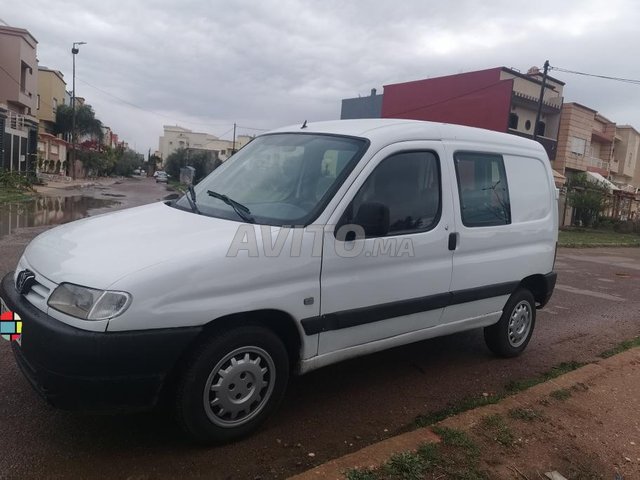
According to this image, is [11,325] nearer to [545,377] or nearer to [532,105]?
[545,377]

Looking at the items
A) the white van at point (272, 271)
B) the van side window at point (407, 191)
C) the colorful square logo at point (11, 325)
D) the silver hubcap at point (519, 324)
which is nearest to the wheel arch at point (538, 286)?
the silver hubcap at point (519, 324)

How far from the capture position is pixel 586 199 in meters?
27.2

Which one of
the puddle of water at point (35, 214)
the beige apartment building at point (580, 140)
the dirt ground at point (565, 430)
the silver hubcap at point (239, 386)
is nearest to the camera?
the silver hubcap at point (239, 386)

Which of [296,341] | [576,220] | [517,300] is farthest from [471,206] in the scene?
[576,220]

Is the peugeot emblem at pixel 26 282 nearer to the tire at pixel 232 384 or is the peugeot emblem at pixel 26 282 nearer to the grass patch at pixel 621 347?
the tire at pixel 232 384

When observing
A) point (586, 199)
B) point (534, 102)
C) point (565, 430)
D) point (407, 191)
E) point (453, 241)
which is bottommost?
point (565, 430)

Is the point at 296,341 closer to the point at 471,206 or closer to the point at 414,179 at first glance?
the point at 414,179

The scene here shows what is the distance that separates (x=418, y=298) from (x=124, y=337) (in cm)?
209

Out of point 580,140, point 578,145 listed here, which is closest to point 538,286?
point 578,145

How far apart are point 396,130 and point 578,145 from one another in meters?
42.5

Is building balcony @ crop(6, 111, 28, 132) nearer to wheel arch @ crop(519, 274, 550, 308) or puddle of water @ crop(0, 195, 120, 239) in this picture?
puddle of water @ crop(0, 195, 120, 239)

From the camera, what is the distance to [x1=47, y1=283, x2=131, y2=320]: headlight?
249cm

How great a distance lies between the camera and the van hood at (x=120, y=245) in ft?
8.65

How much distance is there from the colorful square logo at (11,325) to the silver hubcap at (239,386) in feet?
Result: 3.56
